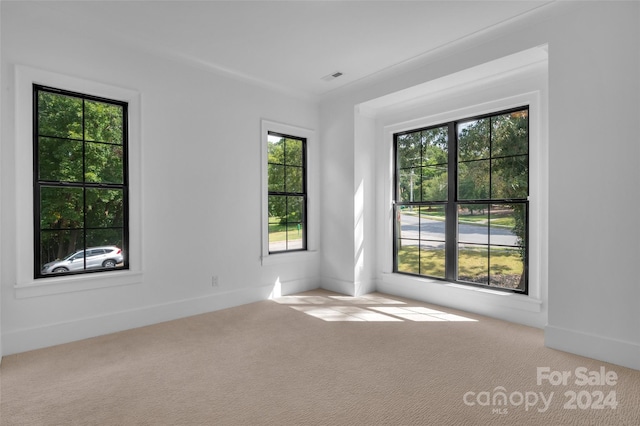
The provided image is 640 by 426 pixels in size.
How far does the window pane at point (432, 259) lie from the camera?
4613 millimetres

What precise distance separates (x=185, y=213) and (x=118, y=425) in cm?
238

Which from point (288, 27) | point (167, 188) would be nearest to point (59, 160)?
point (167, 188)

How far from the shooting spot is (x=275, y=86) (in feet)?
15.8

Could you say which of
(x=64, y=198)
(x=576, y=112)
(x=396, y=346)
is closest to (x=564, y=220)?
(x=576, y=112)

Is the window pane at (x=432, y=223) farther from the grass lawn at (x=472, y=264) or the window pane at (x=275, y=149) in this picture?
the window pane at (x=275, y=149)

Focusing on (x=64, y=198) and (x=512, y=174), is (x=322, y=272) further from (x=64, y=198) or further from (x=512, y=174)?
(x=64, y=198)

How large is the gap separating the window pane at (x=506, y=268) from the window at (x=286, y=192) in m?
2.62

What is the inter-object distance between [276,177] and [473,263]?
2.85 m

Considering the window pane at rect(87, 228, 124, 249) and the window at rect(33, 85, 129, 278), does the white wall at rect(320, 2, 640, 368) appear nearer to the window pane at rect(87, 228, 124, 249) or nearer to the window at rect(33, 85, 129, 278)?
the window at rect(33, 85, 129, 278)

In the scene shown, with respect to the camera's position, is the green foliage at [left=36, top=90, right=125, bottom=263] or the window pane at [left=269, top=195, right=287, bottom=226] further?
the window pane at [left=269, top=195, right=287, bottom=226]

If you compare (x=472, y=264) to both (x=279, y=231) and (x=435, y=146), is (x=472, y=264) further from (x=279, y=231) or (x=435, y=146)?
(x=279, y=231)

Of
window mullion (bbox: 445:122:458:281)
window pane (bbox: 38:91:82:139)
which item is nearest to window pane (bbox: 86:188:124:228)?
window pane (bbox: 38:91:82:139)

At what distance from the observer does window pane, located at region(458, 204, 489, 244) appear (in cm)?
414

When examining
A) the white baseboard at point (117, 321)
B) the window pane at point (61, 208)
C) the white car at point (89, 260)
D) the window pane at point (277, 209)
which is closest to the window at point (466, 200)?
the window pane at point (277, 209)
